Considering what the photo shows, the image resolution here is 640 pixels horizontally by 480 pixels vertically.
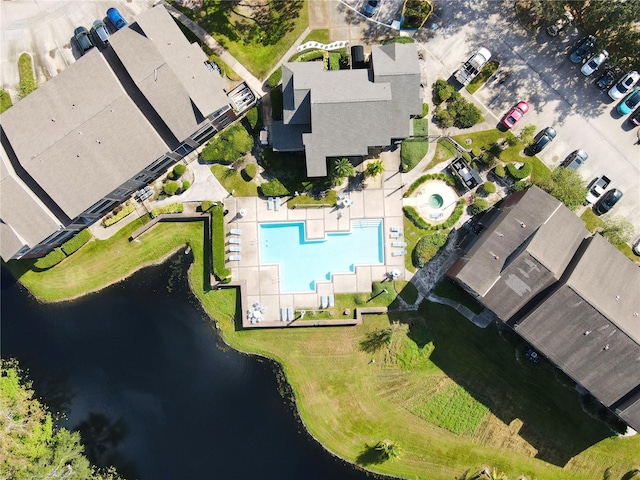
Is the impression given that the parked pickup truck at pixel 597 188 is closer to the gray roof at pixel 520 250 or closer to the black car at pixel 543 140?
the gray roof at pixel 520 250

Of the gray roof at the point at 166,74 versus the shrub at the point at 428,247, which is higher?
the gray roof at the point at 166,74

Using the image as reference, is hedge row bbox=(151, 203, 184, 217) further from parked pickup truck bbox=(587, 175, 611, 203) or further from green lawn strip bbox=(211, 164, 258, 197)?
parked pickup truck bbox=(587, 175, 611, 203)

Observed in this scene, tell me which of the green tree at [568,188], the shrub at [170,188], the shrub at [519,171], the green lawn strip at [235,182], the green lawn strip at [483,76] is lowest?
the shrub at [170,188]

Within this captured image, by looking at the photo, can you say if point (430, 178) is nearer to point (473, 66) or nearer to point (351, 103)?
point (351, 103)

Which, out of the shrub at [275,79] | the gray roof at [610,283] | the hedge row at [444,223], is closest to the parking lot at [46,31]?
the shrub at [275,79]

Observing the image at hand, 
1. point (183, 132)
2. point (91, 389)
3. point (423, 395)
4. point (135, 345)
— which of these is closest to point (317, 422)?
point (423, 395)

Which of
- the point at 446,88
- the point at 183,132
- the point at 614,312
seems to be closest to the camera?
the point at 614,312

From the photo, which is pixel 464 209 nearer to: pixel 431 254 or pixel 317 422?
pixel 431 254
